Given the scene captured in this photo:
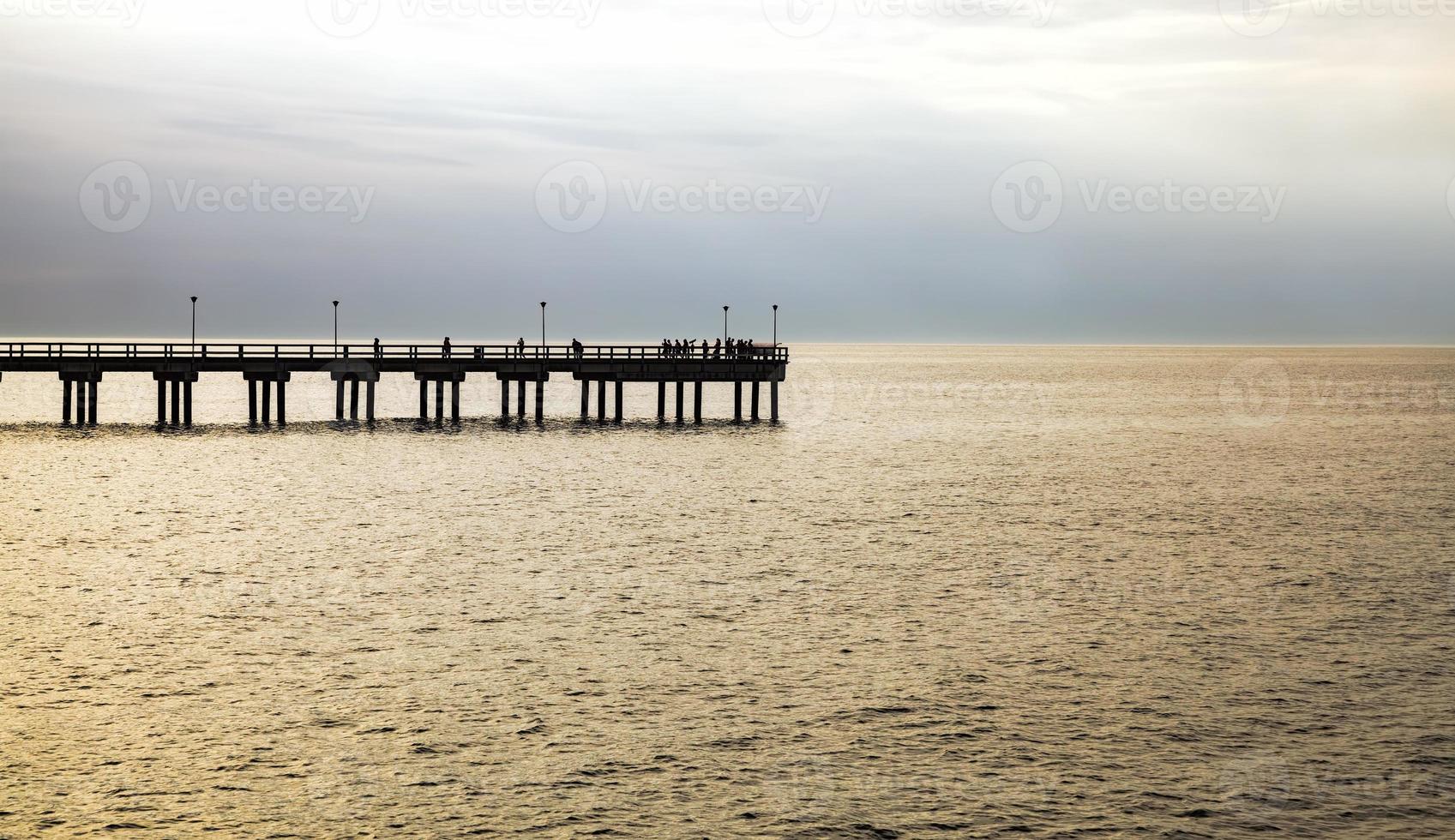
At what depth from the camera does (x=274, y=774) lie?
17.3 m

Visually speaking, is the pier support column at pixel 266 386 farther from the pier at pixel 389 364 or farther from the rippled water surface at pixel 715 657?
the rippled water surface at pixel 715 657

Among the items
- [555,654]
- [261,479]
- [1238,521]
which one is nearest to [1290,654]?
[555,654]

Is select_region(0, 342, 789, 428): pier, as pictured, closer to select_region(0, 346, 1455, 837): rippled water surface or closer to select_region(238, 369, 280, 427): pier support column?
select_region(238, 369, 280, 427): pier support column

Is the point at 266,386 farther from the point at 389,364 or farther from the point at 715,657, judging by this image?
the point at 715,657

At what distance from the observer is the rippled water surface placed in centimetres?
1672

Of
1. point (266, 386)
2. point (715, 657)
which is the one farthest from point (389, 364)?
point (715, 657)

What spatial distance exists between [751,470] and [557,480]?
34.0 feet

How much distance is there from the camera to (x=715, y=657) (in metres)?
24.1

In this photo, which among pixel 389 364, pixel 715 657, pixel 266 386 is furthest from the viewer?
pixel 266 386

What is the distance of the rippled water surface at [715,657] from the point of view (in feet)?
54.9

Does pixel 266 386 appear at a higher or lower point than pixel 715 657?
higher

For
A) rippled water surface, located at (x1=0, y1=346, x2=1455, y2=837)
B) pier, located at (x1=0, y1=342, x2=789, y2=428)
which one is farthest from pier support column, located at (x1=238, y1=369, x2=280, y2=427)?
rippled water surface, located at (x1=0, y1=346, x2=1455, y2=837)

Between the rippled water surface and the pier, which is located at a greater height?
the pier

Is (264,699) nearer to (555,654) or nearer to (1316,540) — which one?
(555,654)
